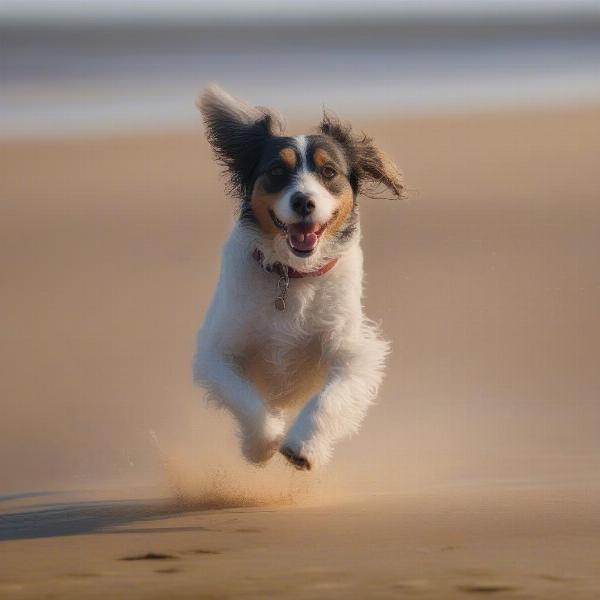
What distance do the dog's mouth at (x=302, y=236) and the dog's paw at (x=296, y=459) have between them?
2.86ft

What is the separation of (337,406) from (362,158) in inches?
52.6

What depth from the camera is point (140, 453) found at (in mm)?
7961

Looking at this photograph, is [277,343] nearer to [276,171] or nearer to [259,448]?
[259,448]

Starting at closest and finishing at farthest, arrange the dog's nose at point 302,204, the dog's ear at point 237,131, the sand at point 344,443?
the sand at point 344,443 < the dog's nose at point 302,204 < the dog's ear at point 237,131

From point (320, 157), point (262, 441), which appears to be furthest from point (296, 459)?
point (320, 157)

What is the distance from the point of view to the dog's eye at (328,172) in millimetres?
6700

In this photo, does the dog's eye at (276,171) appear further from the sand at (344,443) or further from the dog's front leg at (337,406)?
the sand at (344,443)

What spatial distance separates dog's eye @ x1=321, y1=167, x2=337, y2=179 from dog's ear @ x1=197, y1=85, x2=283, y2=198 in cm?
41

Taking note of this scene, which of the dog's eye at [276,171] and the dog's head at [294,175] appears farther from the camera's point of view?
the dog's eye at [276,171]

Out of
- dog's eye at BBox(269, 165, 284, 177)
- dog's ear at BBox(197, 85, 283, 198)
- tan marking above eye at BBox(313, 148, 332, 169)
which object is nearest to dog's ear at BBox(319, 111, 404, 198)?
dog's ear at BBox(197, 85, 283, 198)

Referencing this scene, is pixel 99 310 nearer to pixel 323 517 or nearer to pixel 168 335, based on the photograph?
pixel 168 335

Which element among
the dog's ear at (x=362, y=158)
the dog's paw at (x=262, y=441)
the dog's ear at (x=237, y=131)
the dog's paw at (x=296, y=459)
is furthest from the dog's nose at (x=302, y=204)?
the dog's paw at (x=296, y=459)

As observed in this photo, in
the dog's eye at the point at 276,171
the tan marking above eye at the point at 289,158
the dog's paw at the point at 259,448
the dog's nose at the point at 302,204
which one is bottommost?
the dog's paw at the point at 259,448

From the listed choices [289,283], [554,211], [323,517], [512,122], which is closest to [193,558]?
[323,517]
